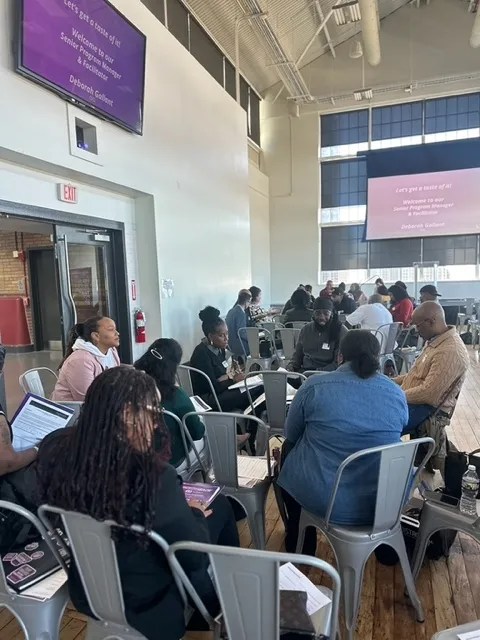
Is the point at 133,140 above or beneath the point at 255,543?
above

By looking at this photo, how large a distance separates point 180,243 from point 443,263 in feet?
22.0

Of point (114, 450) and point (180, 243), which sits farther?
point (180, 243)

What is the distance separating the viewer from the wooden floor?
1.63 meters

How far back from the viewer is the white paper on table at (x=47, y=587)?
125cm

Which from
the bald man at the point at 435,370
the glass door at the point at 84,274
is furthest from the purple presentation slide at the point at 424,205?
the bald man at the point at 435,370

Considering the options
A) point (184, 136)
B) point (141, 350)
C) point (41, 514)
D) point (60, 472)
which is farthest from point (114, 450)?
point (184, 136)

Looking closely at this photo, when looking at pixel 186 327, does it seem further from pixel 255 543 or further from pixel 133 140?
pixel 255 543

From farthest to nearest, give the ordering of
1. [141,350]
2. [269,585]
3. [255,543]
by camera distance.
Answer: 1. [141,350]
2. [255,543]
3. [269,585]

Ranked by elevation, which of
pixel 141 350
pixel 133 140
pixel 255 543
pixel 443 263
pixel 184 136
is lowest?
pixel 255 543

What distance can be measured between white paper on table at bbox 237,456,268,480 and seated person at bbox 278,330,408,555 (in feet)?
1.04

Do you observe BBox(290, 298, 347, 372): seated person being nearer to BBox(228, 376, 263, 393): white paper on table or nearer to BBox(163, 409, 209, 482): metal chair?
BBox(228, 376, 263, 393): white paper on table

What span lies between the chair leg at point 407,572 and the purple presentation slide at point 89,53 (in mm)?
3463

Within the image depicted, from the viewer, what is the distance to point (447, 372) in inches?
95.1

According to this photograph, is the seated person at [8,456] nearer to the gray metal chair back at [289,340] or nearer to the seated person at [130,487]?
the seated person at [130,487]
